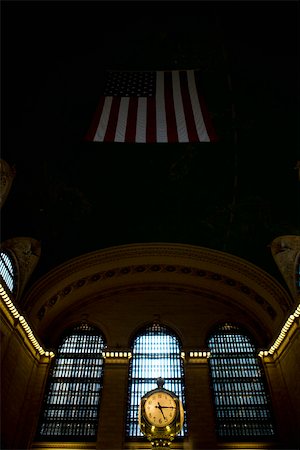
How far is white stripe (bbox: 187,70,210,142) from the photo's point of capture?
383 inches

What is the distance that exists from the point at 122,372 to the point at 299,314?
705 cm

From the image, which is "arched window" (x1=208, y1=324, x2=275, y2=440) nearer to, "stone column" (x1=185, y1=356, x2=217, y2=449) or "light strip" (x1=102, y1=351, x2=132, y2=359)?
"stone column" (x1=185, y1=356, x2=217, y2=449)

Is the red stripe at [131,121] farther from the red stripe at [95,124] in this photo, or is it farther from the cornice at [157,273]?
the cornice at [157,273]

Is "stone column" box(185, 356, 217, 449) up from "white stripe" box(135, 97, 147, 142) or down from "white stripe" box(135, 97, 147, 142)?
down

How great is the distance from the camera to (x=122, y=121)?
31.9 feet

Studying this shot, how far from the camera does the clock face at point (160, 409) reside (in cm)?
529

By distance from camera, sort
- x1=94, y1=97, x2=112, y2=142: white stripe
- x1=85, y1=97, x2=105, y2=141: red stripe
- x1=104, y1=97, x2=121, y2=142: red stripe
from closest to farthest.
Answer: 1. x1=104, y1=97, x2=121, y2=142: red stripe
2. x1=94, y1=97, x2=112, y2=142: white stripe
3. x1=85, y1=97, x2=105, y2=141: red stripe

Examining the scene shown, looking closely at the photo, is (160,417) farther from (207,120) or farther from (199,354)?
(199,354)

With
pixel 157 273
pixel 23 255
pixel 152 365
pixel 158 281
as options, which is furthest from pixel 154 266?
pixel 23 255

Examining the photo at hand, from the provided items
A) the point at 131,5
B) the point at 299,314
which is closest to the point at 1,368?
the point at 299,314

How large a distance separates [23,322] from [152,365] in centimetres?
541

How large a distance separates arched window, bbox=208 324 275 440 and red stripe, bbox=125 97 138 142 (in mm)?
9824

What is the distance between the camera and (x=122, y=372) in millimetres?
14359

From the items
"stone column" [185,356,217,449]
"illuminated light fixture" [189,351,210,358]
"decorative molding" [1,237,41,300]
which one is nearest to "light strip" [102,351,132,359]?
"stone column" [185,356,217,449]
